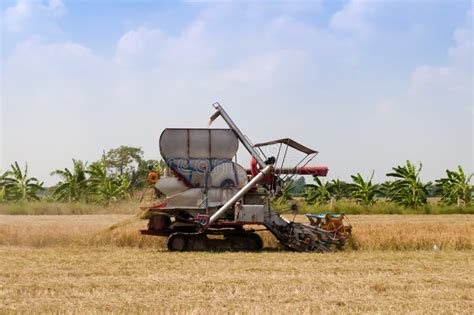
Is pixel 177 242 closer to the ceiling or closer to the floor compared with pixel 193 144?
closer to the floor

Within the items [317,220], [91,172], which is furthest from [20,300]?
[91,172]

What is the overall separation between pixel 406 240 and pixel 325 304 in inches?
295

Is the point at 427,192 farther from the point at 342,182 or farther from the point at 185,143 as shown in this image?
the point at 185,143

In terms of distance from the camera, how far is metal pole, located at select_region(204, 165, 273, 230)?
47.6 ft

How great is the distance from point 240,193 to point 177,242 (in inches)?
70.6

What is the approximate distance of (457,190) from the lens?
112 feet

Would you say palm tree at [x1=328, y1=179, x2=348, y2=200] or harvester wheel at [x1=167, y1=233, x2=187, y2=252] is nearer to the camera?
harvester wheel at [x1=167, y1=233, x2=187, y2=252]

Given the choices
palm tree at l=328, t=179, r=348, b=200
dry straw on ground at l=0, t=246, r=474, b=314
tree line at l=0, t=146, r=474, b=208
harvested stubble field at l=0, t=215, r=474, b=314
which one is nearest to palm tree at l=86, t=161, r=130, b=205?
tree line at l=0, t=146, r=474, b=208

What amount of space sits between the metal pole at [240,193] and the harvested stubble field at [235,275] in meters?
1.00

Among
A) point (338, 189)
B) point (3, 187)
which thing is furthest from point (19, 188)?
point (338, 189)

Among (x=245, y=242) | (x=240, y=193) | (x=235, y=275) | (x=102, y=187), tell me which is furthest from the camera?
(x=102, y=187)

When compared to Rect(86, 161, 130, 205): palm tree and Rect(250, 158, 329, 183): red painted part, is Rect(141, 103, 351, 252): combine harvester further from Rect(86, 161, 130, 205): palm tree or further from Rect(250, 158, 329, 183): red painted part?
Rect(86, 161, 130, 205): palm tree

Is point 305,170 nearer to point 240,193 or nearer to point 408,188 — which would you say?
point 240,193

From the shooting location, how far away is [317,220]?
615 inches
